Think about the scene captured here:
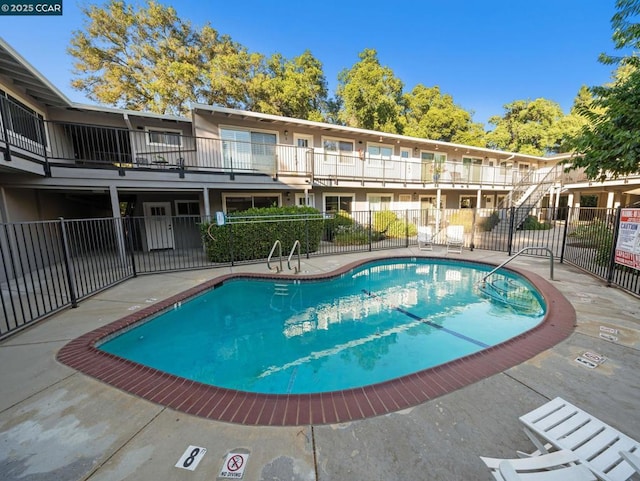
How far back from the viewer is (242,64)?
805 inches

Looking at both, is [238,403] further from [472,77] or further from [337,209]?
[472,77]

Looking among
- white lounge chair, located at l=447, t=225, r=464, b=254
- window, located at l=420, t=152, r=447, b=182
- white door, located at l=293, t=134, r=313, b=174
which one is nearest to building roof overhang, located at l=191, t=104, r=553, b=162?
white door, located at l=293, t=134, r=313, b=174

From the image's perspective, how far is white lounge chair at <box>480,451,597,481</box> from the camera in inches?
55.6

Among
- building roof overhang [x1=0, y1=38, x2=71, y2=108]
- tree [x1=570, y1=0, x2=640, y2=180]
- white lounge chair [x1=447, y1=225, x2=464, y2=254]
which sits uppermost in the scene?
building roof overhang [x1=0, y1=38, x2=71, y2=108]

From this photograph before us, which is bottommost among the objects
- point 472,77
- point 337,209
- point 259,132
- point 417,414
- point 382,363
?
point 382,363

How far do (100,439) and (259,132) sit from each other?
12.0 m

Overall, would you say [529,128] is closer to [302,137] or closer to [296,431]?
[302,137]

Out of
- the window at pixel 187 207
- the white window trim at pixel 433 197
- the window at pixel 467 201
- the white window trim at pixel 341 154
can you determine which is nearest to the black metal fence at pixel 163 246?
the window at pixel 187 207

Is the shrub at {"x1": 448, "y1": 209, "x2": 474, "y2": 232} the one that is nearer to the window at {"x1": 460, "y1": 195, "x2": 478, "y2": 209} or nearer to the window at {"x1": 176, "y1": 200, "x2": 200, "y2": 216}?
the window at {"x1": 460, "y1": 195, "x2": 478, "y2": 209}

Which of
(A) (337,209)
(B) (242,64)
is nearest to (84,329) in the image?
(A) (337,209)

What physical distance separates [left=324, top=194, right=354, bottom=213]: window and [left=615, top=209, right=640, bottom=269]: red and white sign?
1100 centimetres

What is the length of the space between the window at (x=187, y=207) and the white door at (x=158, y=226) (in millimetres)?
412

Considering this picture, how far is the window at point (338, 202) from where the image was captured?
1480 centimetres

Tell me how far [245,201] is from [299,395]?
1140 cm
